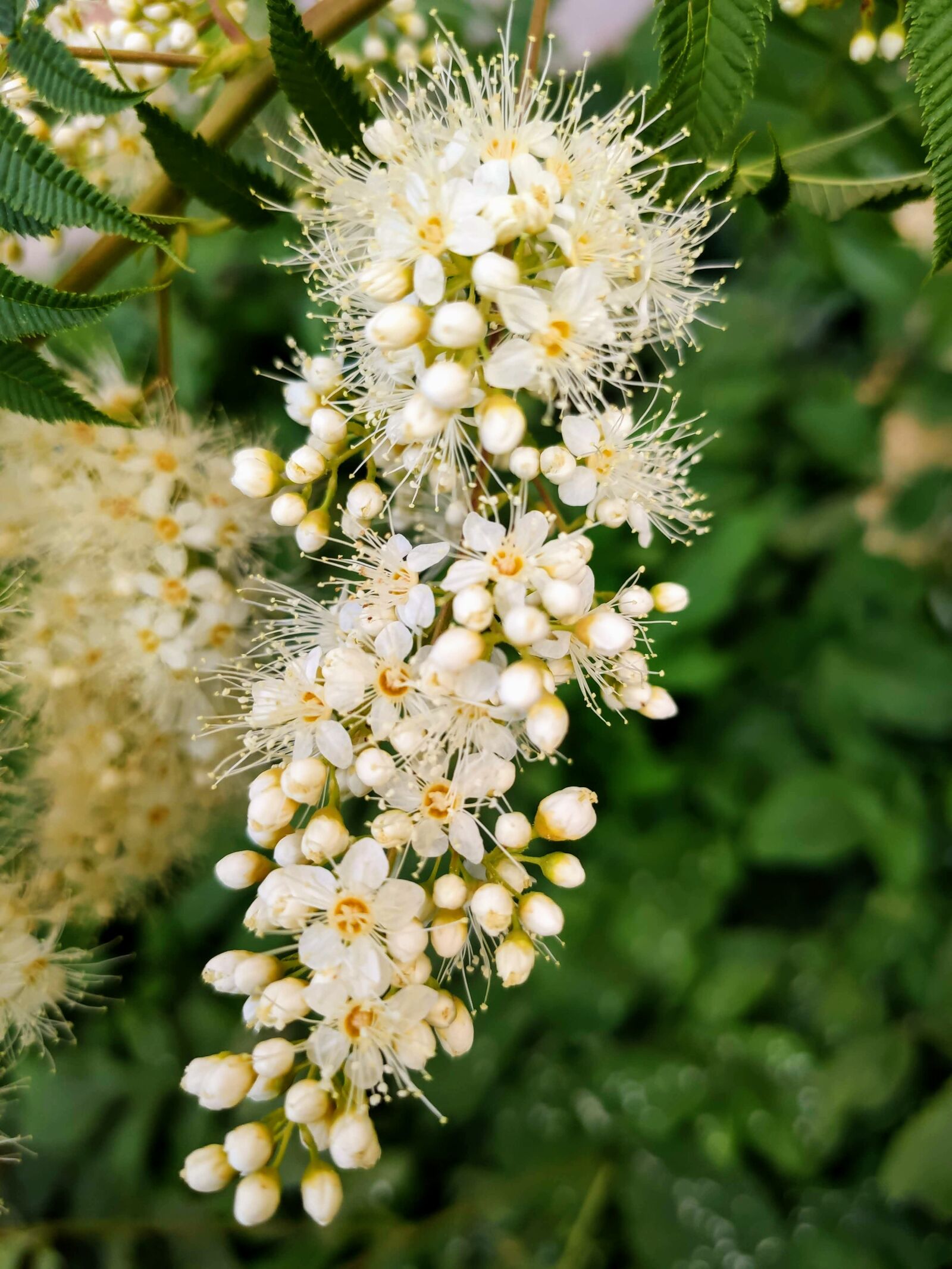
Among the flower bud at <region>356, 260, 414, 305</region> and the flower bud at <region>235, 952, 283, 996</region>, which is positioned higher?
the flower bud at <region>356, 260, 414, 305</region>

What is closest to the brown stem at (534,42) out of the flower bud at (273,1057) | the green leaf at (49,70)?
the green leaf at (49,70)

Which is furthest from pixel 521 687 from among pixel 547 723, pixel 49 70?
pixel 49 70

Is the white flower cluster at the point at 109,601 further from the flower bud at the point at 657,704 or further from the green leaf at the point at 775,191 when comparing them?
the green leaf at the point at 775,191

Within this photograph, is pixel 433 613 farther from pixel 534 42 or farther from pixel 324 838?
pixel 534 42

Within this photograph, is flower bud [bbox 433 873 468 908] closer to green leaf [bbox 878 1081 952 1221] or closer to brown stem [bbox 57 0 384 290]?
brown stem [bbox 57 0 384 290]

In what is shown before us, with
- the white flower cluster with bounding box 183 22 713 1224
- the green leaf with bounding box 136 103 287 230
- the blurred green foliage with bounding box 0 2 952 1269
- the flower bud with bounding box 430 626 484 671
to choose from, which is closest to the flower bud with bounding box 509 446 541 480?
the white flower cluster with bounding box 183 22 713 1224

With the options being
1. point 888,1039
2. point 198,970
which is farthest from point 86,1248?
point 888,1039
